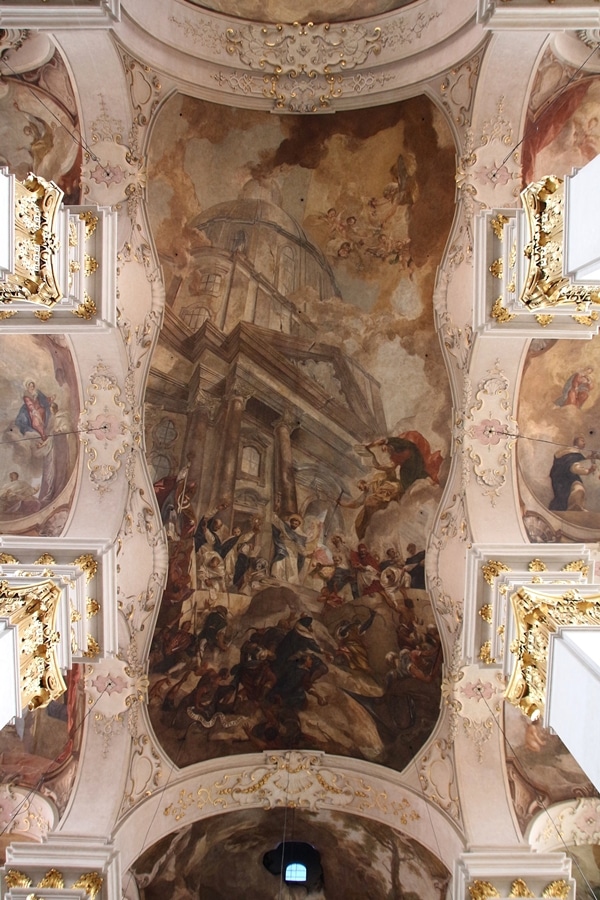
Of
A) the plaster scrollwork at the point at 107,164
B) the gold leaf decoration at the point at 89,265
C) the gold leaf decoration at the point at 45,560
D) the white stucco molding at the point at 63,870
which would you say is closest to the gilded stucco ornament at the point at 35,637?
the gold leaf decoration at the point at 45,560

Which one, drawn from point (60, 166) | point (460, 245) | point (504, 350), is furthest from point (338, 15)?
point (504, 350)

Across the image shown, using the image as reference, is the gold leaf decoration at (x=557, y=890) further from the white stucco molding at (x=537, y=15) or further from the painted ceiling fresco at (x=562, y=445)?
the white stucco molding at (x=537, y=15)

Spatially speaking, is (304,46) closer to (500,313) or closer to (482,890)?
(500,313)

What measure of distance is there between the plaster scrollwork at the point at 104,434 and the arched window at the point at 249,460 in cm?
189

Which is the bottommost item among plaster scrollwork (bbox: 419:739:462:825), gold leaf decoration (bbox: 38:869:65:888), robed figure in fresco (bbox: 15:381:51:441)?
gold leaf decoration (bbox: 38:869:65:888)

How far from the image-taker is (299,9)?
10.5m

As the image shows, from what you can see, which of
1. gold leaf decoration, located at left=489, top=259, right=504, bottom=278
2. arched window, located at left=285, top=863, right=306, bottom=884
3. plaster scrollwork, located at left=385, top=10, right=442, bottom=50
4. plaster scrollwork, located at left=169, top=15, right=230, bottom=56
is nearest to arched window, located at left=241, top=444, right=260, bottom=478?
gold leaf decoration, located at left=489, top=259, right=504, bottom=278

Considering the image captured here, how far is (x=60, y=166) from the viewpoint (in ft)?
32.8

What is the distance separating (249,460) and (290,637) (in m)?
2.79

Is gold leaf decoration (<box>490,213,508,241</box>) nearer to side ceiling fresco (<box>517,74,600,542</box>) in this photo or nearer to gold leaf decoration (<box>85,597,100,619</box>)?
side ceiling fresco (<box>517,74,600,542</box>)

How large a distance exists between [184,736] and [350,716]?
98.5 inches

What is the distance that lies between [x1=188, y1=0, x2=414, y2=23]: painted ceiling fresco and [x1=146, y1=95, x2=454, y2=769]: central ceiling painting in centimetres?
121

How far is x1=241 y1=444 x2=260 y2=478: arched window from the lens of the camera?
11961mm

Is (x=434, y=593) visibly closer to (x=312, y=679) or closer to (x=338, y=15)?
(x=312, y=679)
